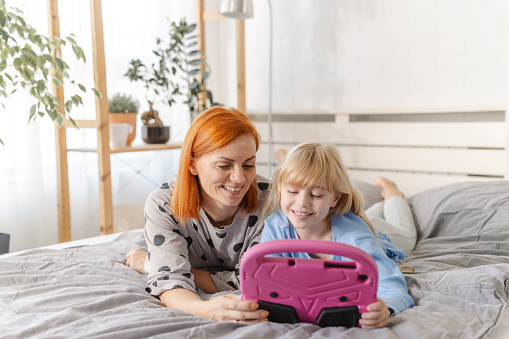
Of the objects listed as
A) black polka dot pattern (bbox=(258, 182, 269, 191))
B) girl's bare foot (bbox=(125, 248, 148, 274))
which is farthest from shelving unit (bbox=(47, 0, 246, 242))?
black polka dot pattern (bbox=(258, 182, 269, 191))

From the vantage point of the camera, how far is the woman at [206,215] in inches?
46.9

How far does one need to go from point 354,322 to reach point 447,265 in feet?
2.04

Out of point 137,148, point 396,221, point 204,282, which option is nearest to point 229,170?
point 204,282

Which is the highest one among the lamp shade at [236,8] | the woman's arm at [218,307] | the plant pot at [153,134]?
the lamp shade at [236,8]

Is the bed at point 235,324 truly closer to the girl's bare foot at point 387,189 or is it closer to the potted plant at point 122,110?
the girl's bare foot at point 387,189

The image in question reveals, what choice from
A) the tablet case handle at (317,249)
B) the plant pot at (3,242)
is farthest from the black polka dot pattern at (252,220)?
the plant pot at (3,242)

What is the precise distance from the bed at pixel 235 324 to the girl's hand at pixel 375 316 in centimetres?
2

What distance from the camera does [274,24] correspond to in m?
3.39

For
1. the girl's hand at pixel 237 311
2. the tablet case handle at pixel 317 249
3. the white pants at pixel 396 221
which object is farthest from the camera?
the white pants at pixel 396 221

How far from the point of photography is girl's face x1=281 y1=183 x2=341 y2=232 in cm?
117

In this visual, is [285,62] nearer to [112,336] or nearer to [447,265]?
[447,265]

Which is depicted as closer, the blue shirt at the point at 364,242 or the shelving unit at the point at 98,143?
the blue shirt at the point at 364,242

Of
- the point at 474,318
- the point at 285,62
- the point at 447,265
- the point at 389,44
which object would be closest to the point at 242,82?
the point at 285,62

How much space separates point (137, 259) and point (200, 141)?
48 cm
